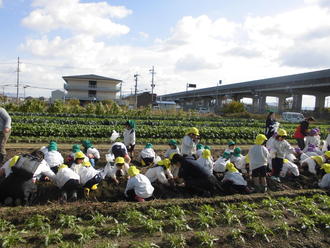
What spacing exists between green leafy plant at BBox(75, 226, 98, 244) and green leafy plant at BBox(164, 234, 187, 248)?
1.02m

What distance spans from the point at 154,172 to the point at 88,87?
51.2 m

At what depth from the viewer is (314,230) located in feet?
15.9

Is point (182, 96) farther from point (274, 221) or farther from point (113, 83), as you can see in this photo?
point (274, 221)

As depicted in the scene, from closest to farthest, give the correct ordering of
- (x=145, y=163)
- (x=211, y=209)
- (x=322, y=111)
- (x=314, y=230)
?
(x=314, y=230) < (x=211, y=209) < (x=145, y=163) < (x=322, y=111)

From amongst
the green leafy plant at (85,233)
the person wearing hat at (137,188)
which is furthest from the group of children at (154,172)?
the green leafy plant at (85,233)

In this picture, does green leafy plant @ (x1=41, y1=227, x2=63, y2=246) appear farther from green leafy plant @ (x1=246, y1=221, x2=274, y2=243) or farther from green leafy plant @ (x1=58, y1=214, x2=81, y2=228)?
green leafy plant @ (x1=246, y1=221, x2=274, y2=243)

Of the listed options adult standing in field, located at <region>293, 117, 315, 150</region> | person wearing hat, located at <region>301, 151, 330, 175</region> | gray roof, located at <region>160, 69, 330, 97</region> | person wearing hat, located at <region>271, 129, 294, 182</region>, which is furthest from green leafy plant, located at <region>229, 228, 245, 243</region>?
gray roof, located at <region>160, 69, 330, 97</region>

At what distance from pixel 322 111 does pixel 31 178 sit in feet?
150

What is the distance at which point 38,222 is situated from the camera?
4391 mm

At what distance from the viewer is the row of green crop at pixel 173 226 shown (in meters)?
Answer: 4.05

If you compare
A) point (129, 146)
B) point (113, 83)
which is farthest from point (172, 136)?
point (113, 83)

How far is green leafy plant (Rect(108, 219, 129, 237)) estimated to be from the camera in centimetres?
425

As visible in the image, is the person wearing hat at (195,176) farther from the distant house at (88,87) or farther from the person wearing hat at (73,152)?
the distant house at (88,87)

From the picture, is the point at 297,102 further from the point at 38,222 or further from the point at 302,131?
the point at 38,222
